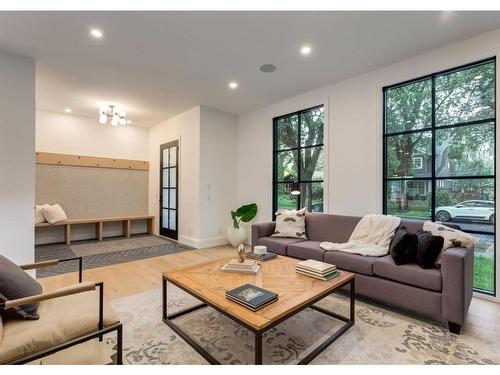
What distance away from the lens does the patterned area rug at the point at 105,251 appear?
12.6ft

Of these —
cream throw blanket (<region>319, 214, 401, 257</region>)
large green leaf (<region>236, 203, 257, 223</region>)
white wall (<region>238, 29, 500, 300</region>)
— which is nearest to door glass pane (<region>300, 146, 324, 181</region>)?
white wall (<region>238, 29, 500, 300</region>)

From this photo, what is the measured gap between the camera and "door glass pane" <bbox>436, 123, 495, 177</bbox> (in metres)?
2.76

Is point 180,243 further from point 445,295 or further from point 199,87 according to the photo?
point 445,295

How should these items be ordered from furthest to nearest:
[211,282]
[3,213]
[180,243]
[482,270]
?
[180,243]
[3,213]
[482,270]
[211,282]

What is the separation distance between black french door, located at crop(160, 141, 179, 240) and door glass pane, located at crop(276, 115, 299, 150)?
2.30 m

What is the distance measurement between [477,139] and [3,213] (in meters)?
5.55

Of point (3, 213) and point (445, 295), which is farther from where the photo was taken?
point (3, 213)

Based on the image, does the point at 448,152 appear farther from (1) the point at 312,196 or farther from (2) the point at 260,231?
(2) the point at 260,231

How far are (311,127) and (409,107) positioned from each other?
1.48 m

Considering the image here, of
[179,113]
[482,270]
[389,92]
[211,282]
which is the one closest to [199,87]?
[179,113]

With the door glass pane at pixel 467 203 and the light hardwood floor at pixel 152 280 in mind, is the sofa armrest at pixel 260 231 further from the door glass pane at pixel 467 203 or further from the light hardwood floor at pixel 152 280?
the door glass pane at pixel 467 203

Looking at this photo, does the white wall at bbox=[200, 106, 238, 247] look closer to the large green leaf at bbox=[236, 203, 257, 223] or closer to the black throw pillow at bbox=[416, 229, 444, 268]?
the large green leaf at bbox=[236, 203, 257, 223]

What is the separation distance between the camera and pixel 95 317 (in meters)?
1.48

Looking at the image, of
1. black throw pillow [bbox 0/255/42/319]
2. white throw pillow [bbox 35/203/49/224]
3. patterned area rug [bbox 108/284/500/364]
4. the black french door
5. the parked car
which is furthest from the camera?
the black french door
